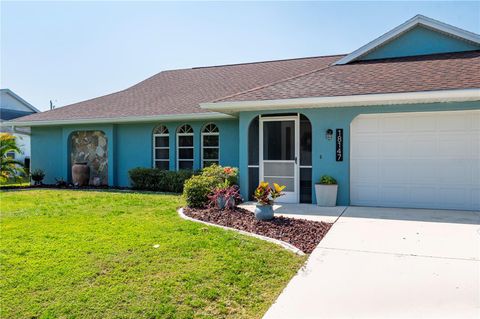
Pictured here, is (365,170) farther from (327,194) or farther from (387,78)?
(387,78)

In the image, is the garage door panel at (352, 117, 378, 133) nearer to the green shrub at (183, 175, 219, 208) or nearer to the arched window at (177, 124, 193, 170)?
the green shrub at (183, 175, 219, 208)

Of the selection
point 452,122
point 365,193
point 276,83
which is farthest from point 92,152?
point 452,122

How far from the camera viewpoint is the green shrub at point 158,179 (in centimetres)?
1279

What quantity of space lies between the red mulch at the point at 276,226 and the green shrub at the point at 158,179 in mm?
4601

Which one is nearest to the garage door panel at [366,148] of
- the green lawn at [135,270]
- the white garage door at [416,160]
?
the white garage door at [416,160]

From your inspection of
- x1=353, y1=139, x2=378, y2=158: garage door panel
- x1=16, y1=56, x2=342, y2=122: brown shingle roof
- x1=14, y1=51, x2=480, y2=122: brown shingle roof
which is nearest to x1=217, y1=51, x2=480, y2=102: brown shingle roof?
x1=14, y1=51, x2=480, y2=122: brown shingle roof

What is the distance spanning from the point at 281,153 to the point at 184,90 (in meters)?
7.55

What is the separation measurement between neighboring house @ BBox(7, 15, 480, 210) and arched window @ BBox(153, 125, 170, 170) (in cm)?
57

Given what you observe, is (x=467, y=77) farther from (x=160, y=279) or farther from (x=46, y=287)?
(x=46, y=287)

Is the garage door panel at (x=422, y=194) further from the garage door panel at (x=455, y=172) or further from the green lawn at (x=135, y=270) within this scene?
the green lawn at (x=135, y=270)

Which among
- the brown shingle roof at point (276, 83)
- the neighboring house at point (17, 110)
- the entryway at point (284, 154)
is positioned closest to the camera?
the brown shingle roof at point (276, 83)

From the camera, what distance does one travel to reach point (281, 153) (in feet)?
33.0

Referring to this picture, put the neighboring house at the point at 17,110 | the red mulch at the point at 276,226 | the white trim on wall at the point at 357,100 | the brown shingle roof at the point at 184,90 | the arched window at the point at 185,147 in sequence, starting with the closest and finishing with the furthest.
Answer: the red mulch at the point at 276,226
the white trim on wall at the point at 357,100
the arched window at the point at 185,147
the brown shingle roof at the point at 184,90
the neighboring house at the point at 17,110

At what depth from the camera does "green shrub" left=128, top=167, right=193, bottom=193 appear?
12.8 metres
